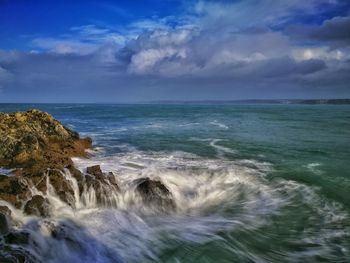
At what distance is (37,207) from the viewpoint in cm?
927

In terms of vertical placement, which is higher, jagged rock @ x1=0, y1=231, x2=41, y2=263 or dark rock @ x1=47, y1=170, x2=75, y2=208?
dark rock @ x1=47, y1=170, x2=75, y2=208

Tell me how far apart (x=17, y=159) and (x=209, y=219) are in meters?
7.80

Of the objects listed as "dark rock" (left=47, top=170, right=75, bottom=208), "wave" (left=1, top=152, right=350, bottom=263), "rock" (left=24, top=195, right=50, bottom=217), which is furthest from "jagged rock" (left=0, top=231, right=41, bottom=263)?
"dark rock" (left=47, top=170, right=75, bottom=208)

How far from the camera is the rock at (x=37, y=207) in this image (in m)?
9.17

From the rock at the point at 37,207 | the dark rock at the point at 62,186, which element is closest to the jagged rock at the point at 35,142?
the dark rock at the point at 62,186

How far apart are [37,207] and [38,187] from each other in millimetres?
1216

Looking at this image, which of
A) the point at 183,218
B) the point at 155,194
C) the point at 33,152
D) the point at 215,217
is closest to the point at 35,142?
the point at 33,152

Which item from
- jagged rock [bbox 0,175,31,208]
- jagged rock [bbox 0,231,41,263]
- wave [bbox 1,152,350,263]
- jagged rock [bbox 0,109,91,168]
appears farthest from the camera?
jagged rock [bbox 0,109,91,168]

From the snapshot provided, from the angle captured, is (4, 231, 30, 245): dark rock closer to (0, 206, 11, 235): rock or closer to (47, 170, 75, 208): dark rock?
(0, 206, 11, 235): rock

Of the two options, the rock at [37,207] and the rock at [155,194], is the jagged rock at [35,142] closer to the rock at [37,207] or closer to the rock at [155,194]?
the rock at [37,207]

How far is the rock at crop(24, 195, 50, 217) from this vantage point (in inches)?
361

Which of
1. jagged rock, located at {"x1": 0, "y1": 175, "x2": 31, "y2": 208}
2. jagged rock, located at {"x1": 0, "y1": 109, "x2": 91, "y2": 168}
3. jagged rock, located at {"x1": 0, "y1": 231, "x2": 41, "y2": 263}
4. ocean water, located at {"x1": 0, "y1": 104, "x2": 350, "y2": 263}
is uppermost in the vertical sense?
jagged rock, located at {"x1": 0, "y1": 109, "x2": 91, "y2": 168}

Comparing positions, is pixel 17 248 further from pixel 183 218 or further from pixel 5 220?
pixel 183 218

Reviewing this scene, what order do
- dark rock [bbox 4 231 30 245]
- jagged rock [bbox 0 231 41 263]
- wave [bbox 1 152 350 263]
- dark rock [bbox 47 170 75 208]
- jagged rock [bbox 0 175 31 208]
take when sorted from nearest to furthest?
jagged rock [bbox 0 231 41 263] → dark rock [bbox 4 231 30 245] → wave [bbox 1 152 350 263] → jagged rock [bbox 0 175 31 208] → dark rock [bbox 47 170 75 208]
